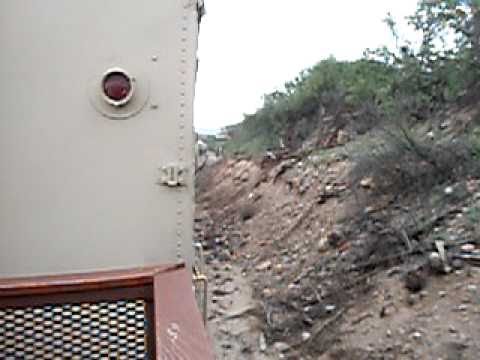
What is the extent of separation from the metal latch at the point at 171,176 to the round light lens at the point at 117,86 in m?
0.25

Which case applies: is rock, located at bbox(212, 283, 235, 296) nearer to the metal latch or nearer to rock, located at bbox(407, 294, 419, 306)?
rock, located at bbox(407, 294, 419, 306)

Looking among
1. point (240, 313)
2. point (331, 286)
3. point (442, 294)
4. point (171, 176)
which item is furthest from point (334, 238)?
point (171, 176)

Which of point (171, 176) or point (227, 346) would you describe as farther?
point (227, 346)

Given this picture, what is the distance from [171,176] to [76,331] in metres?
0.60

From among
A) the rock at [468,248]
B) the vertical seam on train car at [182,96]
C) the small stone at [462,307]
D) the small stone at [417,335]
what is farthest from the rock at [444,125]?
the vertical seam on train car at [182,96]

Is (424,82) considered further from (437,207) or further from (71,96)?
(71,96)

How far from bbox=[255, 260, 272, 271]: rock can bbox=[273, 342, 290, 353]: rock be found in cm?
212

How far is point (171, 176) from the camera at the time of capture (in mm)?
2445

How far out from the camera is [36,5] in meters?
2.38

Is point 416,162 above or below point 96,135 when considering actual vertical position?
above

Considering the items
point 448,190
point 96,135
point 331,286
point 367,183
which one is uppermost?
point 367,183

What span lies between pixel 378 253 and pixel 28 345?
393 centimetres

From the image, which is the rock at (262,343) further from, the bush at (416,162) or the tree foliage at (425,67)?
the tree foliage at (425,67)

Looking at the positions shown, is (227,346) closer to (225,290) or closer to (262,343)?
(262,343)
